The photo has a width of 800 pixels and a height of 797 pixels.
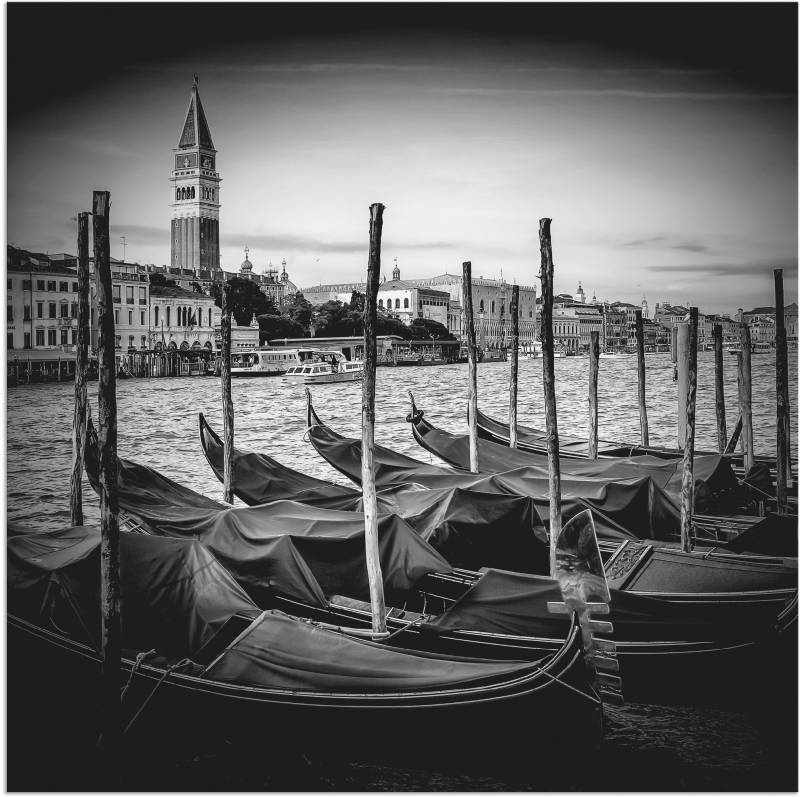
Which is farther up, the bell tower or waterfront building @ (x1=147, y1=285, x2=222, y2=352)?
the bell tower

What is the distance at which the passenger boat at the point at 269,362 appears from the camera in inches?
1468

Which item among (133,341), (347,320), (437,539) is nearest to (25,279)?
(133,341)

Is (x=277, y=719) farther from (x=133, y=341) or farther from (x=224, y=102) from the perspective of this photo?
(x=133, y=341)

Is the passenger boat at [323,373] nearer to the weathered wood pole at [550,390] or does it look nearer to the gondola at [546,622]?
the weathered wood pole at [550,390]

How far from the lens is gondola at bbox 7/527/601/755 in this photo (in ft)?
10.3

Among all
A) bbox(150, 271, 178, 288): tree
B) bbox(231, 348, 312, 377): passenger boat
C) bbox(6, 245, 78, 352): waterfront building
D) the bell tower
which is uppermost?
the bell tower

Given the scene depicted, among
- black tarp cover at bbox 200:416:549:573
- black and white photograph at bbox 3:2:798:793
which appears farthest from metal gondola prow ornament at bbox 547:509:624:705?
black tarp cover at bbox 200:416:549:573

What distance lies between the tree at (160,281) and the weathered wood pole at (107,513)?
4011 centimetres

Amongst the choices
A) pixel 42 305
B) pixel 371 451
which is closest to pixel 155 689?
pixel 371 451

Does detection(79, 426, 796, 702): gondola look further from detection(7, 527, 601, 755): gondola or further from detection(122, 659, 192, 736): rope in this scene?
detection(122, 659, 192, 736): rope

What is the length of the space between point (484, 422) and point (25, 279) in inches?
868

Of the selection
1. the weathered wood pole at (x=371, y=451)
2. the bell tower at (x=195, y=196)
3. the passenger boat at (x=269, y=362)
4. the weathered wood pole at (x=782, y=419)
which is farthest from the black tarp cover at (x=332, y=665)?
the bell tower at (x=195, y=196)

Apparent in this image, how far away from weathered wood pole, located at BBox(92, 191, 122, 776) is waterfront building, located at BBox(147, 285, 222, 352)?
3562 centimetres

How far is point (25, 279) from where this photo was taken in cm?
2714
